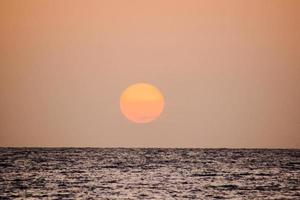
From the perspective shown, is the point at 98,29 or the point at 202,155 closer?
the point at 202,155

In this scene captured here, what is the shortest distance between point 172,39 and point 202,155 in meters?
1.11

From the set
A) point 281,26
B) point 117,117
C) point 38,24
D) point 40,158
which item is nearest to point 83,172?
point 40,158

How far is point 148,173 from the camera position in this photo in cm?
264

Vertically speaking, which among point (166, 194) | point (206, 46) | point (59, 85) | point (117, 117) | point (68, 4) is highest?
point (68, 4)

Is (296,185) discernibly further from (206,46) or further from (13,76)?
(13,76)

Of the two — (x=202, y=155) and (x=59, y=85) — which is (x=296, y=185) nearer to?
(x=202, y=155)

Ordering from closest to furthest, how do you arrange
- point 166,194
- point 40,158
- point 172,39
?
point 166,194
point 40,158
point 172,39

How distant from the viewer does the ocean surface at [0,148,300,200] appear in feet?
7.01

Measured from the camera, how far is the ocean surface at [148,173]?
214 centimetres

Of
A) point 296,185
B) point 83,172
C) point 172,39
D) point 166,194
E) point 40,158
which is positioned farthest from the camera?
point 172,39

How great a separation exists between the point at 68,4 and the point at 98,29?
0.37m

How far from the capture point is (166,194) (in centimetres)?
211

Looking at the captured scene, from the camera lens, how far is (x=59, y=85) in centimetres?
360

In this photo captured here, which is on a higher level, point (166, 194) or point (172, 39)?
point (172, 39)
